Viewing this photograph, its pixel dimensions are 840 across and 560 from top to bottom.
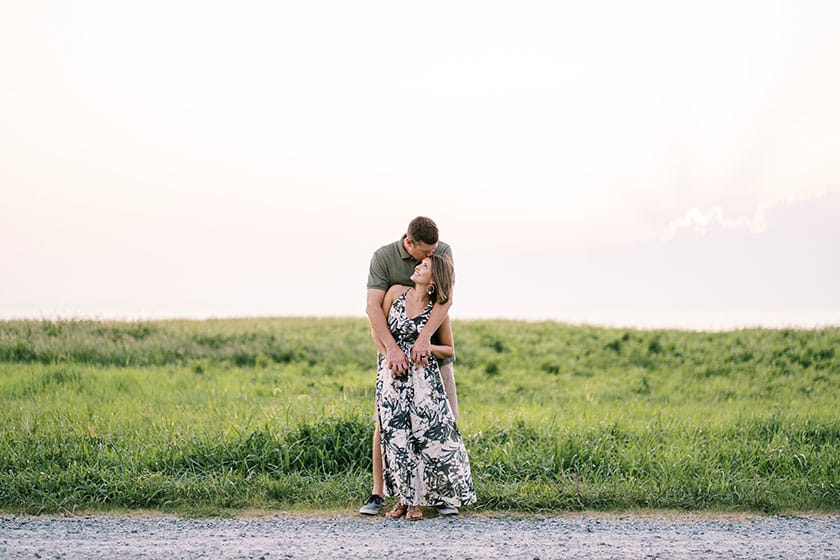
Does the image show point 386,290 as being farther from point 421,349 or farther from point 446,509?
point 446,509

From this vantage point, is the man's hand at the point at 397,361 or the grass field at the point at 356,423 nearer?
the man's hand at the point at 397,361

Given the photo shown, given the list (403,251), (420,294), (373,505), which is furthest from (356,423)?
(403,251)

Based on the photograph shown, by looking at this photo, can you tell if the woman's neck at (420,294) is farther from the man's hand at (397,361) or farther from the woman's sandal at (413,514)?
the woman's sandal at (413,514)

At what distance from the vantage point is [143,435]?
1045 cm

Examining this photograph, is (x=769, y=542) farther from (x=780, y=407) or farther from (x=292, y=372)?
(x=292, y=372)

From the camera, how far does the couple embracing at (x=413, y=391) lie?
7.80m

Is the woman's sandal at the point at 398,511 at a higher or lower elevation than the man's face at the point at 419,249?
lower

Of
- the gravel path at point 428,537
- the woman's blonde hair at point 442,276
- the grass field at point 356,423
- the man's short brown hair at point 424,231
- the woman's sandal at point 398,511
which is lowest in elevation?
the gravel path at point 428,537

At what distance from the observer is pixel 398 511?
7969 mm

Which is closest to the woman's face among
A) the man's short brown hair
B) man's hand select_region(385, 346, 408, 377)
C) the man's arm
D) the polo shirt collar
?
the polo shirt collar

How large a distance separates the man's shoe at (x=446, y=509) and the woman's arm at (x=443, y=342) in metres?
1.36

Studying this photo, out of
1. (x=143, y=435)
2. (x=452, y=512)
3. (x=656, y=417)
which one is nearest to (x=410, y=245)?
(x=452, y=512)

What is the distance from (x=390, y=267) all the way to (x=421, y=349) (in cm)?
79

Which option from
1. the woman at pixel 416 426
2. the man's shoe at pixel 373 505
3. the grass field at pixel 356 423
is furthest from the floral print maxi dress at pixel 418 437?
the grass field at pixel 356 423
